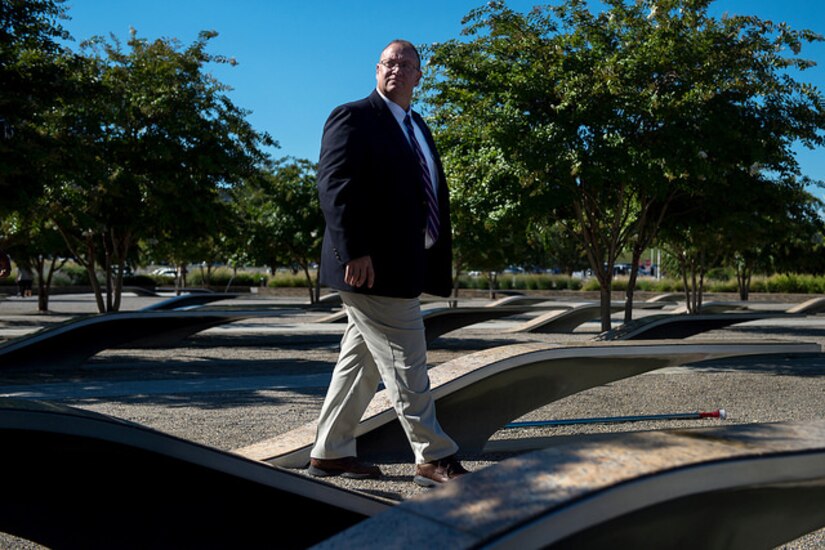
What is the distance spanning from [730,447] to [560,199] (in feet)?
42.8

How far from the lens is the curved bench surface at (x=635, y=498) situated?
5.69 feet

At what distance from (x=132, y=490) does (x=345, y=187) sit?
1776mm

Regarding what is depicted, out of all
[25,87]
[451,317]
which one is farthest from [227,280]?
[25,87]

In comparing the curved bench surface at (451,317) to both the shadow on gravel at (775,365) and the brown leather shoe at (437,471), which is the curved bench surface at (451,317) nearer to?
the shadow on gravel at (775,365)

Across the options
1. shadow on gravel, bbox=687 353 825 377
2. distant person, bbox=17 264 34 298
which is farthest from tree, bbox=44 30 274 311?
distant person, bbox=17 264 34 298

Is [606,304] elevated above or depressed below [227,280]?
below

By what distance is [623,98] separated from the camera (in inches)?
548

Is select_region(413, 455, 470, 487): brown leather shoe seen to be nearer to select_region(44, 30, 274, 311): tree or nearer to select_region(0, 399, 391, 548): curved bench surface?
select_region(0, 399, 391, 548): curved bench surface

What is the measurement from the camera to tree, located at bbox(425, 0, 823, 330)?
13820 millimetres

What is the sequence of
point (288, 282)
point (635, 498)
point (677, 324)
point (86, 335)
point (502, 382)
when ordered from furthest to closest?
point (288, 282) → point (677, 324) → point (86, 335) → point (502, 382) → point (635, 498)

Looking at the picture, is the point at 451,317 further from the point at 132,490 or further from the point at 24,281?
the point at 24,281

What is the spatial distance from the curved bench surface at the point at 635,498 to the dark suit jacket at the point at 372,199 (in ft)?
6.59

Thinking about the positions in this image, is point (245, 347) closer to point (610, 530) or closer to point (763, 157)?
point (763, 157)

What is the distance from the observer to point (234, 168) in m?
17.0
